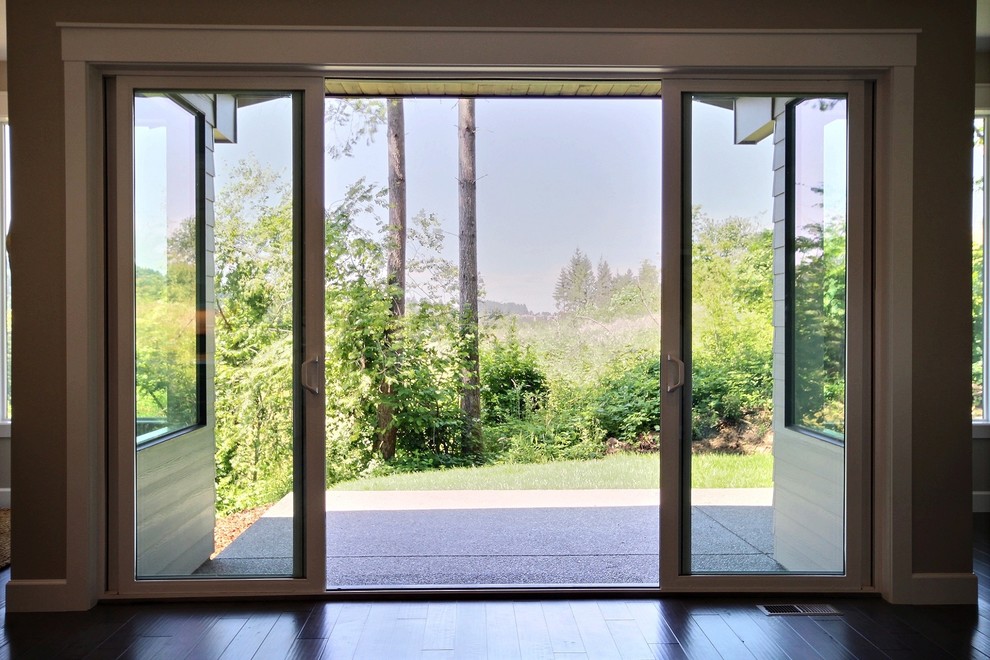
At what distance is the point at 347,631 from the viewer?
292 centimetres

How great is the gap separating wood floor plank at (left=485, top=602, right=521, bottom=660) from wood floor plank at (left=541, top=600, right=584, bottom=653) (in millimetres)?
136

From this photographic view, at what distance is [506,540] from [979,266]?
3.73 metres

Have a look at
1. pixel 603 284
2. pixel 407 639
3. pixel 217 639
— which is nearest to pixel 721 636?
pixel 407 639

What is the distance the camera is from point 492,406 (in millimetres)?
8906

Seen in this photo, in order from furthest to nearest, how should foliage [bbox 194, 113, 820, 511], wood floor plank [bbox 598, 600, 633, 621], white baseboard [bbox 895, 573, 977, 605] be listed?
foliage [bbox 194, 113, 820, 511], white baseboard [bbox 895, 573, 977, 605], wood floor plank [bbox 598, 600, 633, 621]

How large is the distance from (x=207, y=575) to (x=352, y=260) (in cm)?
528

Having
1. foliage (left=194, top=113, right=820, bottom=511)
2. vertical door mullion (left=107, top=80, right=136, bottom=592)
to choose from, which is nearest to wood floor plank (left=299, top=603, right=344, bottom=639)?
vertical door mullion (left=107, top=80, right=136, bottom=592)

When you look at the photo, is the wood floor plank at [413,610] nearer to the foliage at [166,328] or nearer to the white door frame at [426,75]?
the white door frame at [426,75]

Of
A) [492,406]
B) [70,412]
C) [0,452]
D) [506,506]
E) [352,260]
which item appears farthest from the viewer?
[492,406]

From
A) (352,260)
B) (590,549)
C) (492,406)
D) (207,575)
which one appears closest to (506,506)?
(590,549)

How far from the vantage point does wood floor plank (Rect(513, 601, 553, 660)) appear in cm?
271

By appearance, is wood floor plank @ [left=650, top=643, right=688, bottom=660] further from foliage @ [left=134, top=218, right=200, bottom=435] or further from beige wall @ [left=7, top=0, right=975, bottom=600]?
foliage @ [left=134, top=218, right=200, bottom=435]

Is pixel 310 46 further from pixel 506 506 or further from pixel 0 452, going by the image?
pixel 506 506

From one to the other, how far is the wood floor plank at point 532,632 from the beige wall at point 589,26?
5.35 feet
